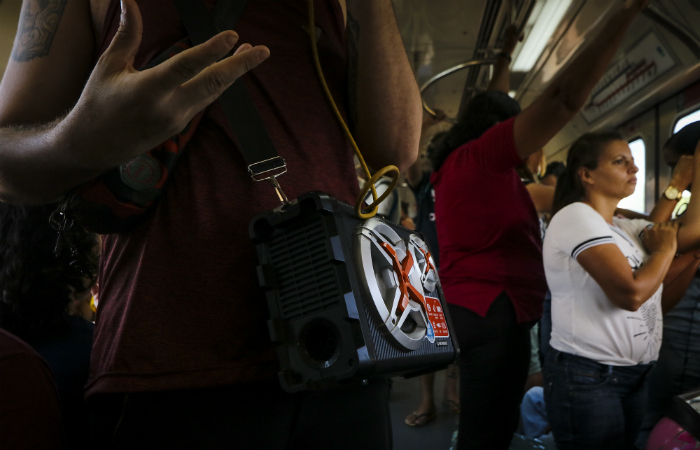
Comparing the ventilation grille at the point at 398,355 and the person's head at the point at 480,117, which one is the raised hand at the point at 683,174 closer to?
the person's head at the point at 480,117

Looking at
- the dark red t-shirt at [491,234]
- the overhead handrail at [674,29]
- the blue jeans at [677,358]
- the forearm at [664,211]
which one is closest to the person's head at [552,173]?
the overhead handrail at [674,29]

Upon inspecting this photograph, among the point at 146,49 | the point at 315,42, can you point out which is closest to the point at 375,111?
the point at 315,42

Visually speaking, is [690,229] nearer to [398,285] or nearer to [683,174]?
[683,174]

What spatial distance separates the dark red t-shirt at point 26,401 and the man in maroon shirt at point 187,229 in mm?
144

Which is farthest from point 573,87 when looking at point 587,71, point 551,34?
point 551,34

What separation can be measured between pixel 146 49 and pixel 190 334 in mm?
435

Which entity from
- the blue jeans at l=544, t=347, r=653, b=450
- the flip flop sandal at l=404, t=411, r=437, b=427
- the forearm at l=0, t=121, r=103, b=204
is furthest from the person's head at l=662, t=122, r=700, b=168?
the forearm at l=0, t=121, r=103, b=204

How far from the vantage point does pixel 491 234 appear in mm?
1952

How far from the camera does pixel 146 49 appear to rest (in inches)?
28.8

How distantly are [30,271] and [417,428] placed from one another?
2730 mm

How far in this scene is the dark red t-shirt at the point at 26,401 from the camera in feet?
2.27

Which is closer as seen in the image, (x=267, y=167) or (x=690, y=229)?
(x=267, y=167)

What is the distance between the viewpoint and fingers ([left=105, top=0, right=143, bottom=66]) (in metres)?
0.47

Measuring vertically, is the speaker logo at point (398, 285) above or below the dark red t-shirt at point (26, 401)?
above
